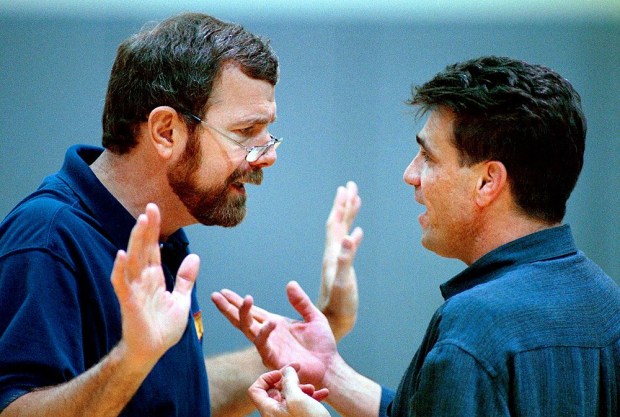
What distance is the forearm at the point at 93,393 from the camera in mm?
1817

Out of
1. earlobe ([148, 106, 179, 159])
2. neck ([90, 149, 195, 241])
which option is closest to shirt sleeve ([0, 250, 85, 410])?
neck ([90, 149, 195, 241])

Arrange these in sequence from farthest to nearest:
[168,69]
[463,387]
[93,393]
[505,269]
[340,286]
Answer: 1. [340,286]
2. [168,69]
3. [505,269]
4. [93,393]
5. [463,387]

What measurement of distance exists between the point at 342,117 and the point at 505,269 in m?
2.57

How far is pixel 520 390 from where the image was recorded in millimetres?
1770

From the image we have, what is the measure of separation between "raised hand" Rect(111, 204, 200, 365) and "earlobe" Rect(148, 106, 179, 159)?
0.62m

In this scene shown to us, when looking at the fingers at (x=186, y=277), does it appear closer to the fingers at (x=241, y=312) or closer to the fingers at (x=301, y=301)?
the fingers at (x=241, y=312)

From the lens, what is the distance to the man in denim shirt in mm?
1780

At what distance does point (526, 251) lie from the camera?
199 centimetres

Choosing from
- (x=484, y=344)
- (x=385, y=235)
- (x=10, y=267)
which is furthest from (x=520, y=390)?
(x=385, y=235)

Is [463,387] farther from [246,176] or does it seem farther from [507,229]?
[246,176]

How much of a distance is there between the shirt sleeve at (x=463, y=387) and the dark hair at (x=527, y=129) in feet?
1.55

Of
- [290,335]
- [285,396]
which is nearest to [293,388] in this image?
[285,396]

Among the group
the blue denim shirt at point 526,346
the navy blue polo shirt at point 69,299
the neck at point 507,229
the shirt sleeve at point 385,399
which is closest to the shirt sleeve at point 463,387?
the blue denim shirt at point 526,346

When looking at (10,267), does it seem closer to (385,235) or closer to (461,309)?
(461,309)
